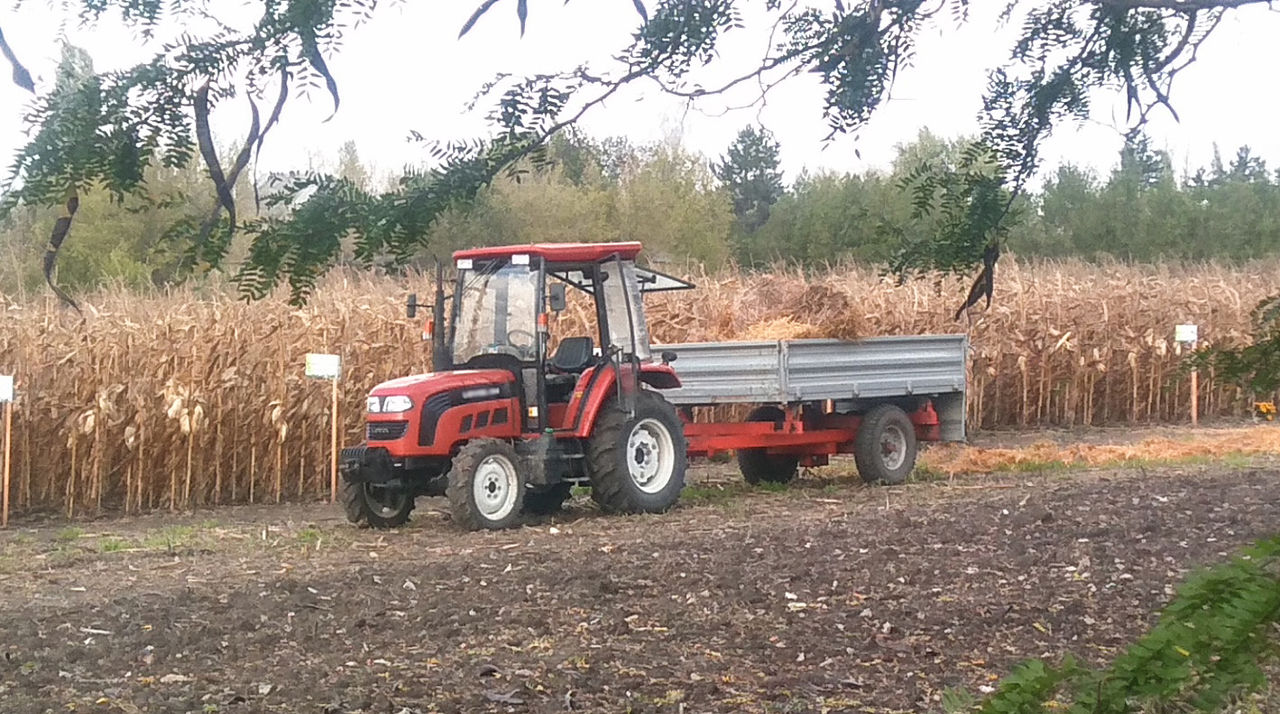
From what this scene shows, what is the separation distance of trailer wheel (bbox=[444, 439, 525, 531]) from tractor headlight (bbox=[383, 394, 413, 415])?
0.50 meters

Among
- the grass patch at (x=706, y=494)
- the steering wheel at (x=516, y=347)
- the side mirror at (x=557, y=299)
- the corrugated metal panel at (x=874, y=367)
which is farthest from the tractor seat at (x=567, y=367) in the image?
the corrugated metal panel at (x=874, y=367)

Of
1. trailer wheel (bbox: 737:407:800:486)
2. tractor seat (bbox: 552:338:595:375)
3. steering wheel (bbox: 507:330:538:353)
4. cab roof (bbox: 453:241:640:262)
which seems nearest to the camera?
cab roof (bbox: 453:241:640:262)

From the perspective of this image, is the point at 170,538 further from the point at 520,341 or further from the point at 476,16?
the point at 476,16

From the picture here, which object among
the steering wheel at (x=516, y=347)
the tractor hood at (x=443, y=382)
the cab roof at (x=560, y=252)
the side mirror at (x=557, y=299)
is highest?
the cab roof at (x=560, y=252)

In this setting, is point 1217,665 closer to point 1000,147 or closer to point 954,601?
point 1000,147

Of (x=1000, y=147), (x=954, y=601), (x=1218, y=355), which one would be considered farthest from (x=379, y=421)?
(x=1218, y=355)

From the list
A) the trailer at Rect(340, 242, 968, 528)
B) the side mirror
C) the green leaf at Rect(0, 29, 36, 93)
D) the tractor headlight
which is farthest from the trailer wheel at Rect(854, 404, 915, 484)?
the green leaf at Rect(0, 29, 36, 93)

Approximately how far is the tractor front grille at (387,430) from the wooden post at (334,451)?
2.56 m

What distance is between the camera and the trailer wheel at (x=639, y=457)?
1065 cm

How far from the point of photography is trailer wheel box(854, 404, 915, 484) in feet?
42.2

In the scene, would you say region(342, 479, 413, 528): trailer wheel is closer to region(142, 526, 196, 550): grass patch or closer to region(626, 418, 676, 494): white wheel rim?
region(142, 526, 196, 550): grass patch

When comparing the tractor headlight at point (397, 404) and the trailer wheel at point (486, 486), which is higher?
the tractor headlight at point (397, 404)

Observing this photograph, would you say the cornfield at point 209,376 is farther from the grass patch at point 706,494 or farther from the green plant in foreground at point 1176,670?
the green plant in foreground at point 1176,670

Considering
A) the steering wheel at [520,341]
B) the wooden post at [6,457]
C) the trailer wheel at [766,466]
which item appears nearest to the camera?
the steering wheel at [520,341]
